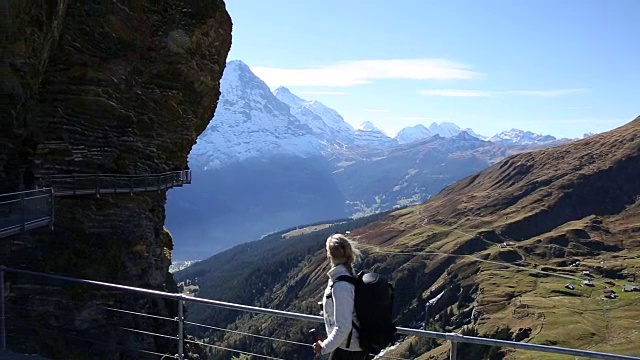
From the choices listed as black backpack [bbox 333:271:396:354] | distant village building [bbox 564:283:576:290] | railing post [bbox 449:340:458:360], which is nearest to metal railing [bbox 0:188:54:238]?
black backpack [bbox 333:271:396:354]

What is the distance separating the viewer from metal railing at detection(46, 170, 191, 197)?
2589cm

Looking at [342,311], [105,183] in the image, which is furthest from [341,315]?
[105,183]

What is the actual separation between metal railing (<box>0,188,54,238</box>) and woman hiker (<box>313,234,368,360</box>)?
51.3ft

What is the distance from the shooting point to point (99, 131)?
2828 centimetres

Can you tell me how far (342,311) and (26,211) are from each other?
17.8 m

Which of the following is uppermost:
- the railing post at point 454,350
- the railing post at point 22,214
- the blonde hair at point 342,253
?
the railing post at point 22,214

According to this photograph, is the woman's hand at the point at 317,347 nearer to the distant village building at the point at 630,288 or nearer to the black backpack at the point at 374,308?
the black backpack at the point at 374,308

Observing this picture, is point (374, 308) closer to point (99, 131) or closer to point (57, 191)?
point (57, 191)

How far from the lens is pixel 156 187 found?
3156cm

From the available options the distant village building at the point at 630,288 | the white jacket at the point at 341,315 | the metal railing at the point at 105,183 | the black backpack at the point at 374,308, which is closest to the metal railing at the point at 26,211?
the metal railing at the point at 105,183

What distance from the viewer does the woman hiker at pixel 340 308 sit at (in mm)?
7055

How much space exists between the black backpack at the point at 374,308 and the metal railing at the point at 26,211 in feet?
52.9

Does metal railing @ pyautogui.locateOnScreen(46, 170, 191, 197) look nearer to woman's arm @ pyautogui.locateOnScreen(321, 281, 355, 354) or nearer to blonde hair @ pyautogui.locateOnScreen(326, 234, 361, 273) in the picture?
blonde hair @ pyautogui.locateOnScreen(326, 234, 361, 273)

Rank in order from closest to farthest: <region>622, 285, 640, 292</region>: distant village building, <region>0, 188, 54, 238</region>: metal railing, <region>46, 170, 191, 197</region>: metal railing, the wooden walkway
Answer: <region>0, 188, 54, 238</region>: metal railing
the wooden walkway
<region>46, 170, 191, 197</region>: metal railing
<region>622, 285, 640, 292</region>: distant village building
